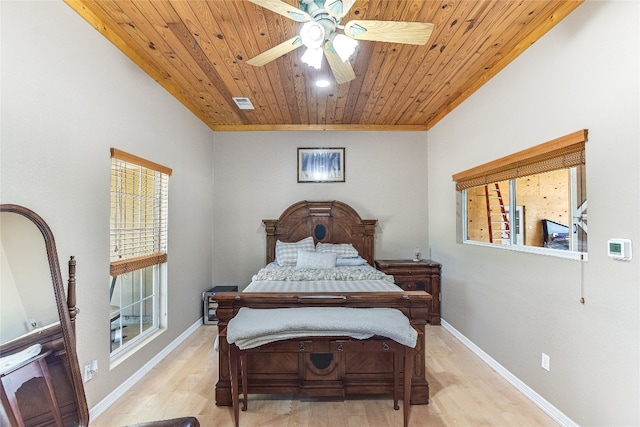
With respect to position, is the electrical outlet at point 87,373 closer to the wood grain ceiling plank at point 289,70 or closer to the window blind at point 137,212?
the window blind at point 137,212

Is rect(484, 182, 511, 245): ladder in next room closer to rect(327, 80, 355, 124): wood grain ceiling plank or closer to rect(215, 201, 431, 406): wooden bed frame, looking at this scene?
rect(215, 201, 431, 406): wooden bed frame

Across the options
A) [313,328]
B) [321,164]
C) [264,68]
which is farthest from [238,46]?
[321,164]

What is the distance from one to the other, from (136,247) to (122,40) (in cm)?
174

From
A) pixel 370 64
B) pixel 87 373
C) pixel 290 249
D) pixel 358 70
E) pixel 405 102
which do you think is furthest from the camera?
pixel 290 249

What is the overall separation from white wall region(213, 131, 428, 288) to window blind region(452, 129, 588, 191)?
1.44 metres

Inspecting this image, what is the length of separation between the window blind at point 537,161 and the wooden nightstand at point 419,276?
1.38 metres

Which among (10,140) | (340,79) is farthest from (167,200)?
(340,79)

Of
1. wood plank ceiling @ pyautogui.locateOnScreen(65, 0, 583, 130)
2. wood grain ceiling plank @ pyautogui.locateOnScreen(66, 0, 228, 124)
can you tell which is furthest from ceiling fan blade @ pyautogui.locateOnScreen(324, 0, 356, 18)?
wood grain ceiling plank @ pyautogui.locateOnScreen(66, 0, 228, 124)

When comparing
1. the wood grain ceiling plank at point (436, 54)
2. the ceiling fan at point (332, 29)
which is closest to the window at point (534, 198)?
the wood grain ceiling plank at point (436, 54)

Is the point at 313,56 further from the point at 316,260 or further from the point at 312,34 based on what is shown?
the point at 316,260

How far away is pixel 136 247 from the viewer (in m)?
2.88

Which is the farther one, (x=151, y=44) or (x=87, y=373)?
(x=151, y=44)

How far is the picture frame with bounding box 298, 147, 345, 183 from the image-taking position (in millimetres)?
4777

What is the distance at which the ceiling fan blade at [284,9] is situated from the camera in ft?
5.51
